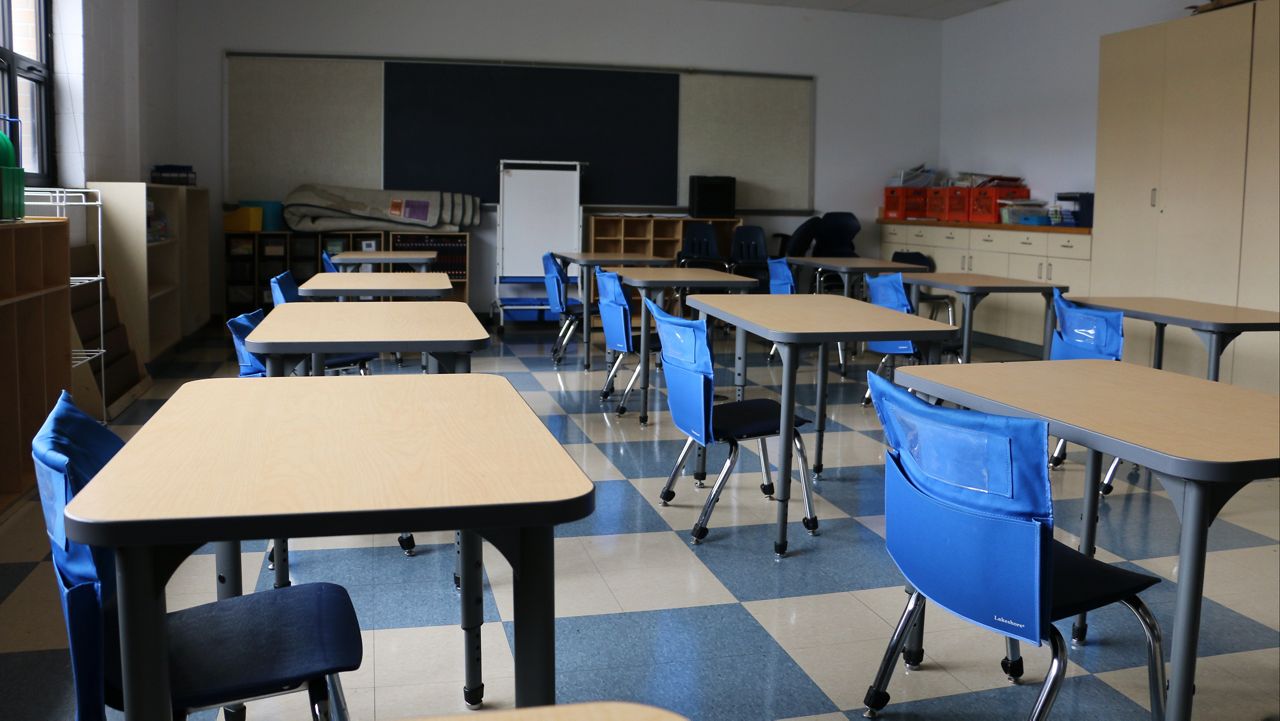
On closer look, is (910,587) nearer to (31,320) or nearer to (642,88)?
(31,320)

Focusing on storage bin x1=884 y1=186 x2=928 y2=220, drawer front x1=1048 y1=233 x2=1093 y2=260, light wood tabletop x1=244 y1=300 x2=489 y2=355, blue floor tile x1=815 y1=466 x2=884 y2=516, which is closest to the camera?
light wood tabletop x1=244 y1=300 x2=489 y2=355

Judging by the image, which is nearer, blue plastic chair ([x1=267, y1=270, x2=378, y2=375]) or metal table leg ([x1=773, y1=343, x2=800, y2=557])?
metal table leg ([x1=773, y1=343, x2=800, y2=557])

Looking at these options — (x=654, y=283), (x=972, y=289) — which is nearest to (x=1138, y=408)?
(x=654, y=283)

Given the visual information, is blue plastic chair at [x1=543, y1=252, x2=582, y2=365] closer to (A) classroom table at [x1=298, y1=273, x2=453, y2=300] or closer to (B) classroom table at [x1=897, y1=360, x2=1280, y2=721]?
(A) classroom table at [x1=298, y1=273, x2=453, y2=300]

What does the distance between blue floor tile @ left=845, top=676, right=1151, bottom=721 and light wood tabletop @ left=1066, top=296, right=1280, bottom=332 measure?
2.25m

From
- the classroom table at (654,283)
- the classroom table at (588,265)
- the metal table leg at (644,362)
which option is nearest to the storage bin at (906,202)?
the classroom table at (588,265)

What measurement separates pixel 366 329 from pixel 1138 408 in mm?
2052

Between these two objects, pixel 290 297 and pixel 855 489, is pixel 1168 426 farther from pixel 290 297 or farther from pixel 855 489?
pixel 290 297

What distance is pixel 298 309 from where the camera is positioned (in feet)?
11.5

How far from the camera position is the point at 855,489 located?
4262mm

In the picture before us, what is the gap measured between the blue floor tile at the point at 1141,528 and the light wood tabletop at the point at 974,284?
5.62ft

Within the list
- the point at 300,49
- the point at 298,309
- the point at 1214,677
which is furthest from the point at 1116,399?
the point at 300,49

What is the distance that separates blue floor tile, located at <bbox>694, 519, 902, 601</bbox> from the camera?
315cm

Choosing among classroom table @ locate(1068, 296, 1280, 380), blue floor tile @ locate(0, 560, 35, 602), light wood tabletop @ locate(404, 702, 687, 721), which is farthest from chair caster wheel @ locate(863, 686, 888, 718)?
classroom table @ locate(1068, 296, 1280, 380)
